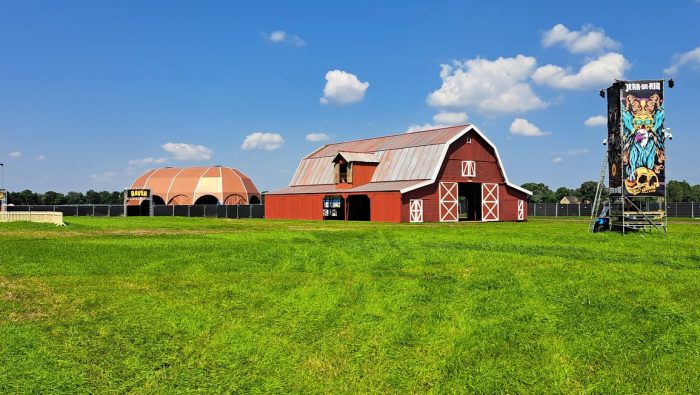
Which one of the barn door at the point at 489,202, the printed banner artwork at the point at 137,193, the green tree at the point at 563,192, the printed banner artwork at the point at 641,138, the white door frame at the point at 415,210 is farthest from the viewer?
the green tree at the point at 563,192

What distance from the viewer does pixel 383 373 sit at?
19.7ft

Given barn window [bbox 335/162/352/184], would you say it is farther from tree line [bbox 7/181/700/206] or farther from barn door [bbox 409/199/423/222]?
tree line [bbox 7/181/700/206]

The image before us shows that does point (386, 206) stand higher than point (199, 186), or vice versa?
point (199, 186)

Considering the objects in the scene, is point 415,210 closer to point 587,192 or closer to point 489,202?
point 489,202

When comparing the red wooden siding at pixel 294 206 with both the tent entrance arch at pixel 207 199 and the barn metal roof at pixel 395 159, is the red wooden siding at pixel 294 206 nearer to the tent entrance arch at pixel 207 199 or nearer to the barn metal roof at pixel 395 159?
the barn metal roof at pixel 395 159

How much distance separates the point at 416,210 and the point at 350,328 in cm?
3819

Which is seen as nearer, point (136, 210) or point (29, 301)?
point (29, 301)

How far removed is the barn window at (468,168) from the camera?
4941 centimetres

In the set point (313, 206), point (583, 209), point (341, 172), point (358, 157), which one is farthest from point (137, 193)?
point (583, 209)

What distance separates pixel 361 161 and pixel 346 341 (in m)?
46.8

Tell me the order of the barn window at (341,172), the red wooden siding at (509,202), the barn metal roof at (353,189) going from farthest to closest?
1. the barn window at (341,172)
2. the red wooden siding at (509,202)
3. the barn metal roof at (353,189)

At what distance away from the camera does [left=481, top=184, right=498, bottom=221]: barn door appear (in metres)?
49.9

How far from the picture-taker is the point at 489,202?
165 feet

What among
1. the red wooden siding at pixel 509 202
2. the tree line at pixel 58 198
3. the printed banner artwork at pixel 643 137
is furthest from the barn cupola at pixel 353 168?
the tree line at pixel 58 198
